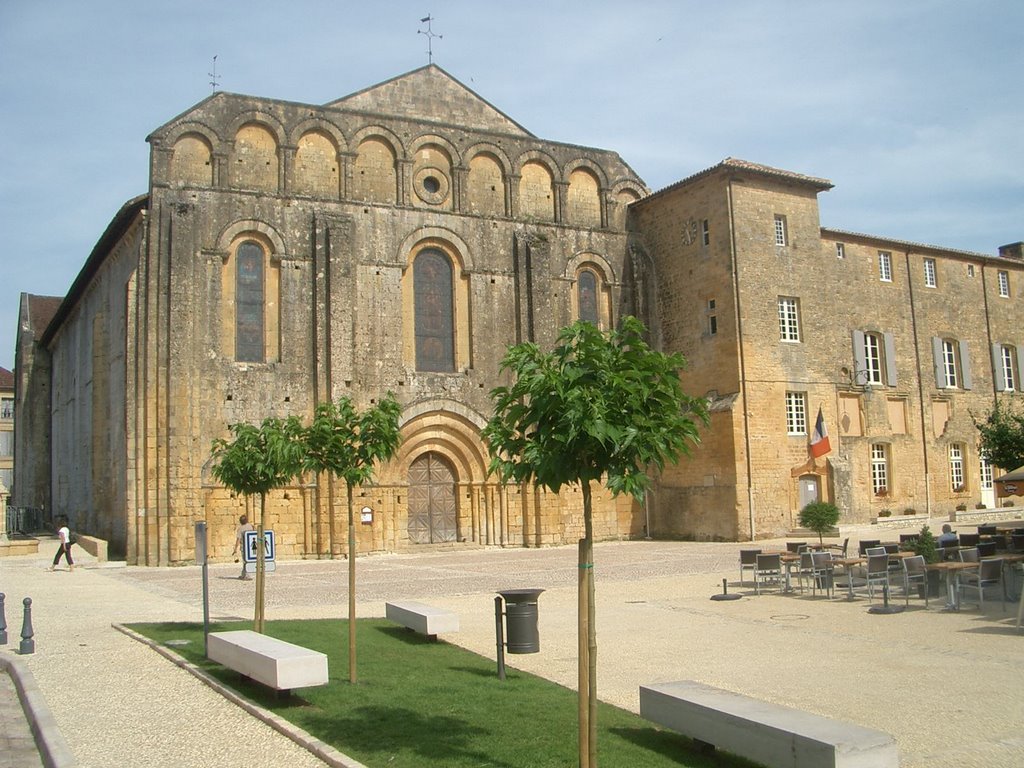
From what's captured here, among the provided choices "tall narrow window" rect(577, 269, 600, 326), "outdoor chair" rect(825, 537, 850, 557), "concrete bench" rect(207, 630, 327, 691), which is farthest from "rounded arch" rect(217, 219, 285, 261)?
"concrete bench" rect(207, 630, 327, 691)

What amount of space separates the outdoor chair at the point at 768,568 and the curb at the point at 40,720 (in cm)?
1104

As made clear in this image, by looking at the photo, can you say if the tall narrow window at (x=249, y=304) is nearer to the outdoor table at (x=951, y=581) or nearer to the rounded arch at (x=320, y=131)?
the rounded arch at (x=320, y=131)

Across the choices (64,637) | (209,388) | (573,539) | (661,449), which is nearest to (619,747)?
(661,449)

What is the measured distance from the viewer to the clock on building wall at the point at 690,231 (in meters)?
31.9

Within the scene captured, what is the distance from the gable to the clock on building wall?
20.3 ft

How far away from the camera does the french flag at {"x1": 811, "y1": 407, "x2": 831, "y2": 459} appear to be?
3011 cm

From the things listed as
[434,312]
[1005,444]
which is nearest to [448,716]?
[1005,444]

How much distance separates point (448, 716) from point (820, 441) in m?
24.2

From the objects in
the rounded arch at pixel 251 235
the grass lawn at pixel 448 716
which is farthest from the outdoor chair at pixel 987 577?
the rounded arch at pixel 251 235

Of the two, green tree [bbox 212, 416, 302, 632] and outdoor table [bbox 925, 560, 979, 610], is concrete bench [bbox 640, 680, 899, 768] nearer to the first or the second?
green tree [bbox 212, 416, 302, 632]

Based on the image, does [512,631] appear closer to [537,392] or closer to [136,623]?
[537,392]

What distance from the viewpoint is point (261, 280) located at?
1119 inches

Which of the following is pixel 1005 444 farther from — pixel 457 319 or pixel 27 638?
pixel 27 638

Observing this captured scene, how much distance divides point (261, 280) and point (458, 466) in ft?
26.6
